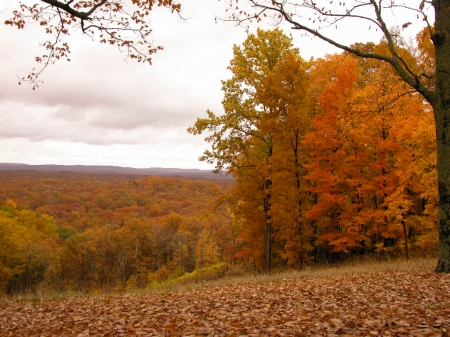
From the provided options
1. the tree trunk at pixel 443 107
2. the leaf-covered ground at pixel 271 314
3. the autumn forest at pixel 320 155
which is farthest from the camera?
the autumn forest at pixel 320 155

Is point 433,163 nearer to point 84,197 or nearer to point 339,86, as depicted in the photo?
point 339,86

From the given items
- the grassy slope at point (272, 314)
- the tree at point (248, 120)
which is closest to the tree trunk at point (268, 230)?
the tree at point (248, 120)

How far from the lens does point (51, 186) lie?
459 feet

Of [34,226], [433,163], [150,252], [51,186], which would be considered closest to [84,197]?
[51,186]

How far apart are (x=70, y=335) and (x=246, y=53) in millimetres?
15661

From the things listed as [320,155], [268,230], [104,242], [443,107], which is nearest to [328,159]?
[320,155]

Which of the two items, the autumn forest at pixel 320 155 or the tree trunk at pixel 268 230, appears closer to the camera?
the autumn forest at pixel 320 155

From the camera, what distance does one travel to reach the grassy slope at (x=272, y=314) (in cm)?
503

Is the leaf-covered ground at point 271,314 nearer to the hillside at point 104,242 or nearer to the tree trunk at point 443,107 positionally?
the tree trunk at point 443,107

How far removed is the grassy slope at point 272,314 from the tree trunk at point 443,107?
1.66 metres

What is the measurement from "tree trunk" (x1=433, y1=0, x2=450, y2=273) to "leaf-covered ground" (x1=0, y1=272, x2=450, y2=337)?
169cm

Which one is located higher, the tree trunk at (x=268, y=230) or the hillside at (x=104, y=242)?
the tree trunk at (x=268, y=230)

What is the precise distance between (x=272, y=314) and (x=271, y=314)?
Result: 23mm

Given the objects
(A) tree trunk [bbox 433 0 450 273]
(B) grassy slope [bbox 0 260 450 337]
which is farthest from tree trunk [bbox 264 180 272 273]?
(A) tree trunk [bbox 433 0 450 273]
